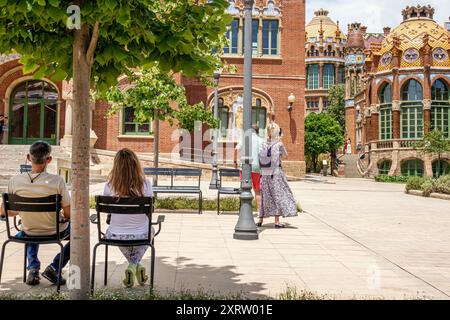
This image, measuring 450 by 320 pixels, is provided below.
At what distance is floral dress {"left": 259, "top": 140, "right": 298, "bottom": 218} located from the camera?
8734mm

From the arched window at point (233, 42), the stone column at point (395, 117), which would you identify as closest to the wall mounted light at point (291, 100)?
the arched window at point (233, 42)

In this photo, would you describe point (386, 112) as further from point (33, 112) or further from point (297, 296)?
point (297, 296)

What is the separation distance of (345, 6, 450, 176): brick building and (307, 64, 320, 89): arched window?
119 feet

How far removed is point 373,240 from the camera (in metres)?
7.93

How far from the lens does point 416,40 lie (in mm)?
41969

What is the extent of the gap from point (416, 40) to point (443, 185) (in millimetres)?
28361

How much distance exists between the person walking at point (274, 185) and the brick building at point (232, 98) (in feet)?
53.1

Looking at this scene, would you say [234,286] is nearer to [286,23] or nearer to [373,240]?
[373,240]

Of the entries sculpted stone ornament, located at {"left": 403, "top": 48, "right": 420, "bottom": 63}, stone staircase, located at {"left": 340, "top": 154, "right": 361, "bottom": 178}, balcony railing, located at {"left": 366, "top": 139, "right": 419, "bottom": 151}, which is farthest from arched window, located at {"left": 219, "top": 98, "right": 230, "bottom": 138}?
stone staircase, located at {"left": 340, "top": 154, "right": 361, "bottom": 178}

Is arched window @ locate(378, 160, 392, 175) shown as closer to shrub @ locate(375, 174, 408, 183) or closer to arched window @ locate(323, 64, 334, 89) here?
shrub @ locate(375, 174, 408, 183)

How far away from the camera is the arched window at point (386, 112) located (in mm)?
42406

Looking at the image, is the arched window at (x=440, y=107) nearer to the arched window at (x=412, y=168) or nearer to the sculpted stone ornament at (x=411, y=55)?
the sculpted stone ornament at (x=411, y=55)

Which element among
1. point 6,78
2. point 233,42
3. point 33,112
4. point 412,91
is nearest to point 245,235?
point 33,112
